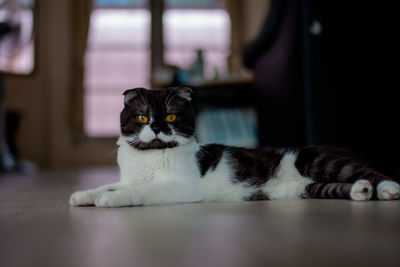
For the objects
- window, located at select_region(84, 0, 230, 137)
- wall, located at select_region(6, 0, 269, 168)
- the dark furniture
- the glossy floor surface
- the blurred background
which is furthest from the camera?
window, located at select_region(84, 0, 230, 137)

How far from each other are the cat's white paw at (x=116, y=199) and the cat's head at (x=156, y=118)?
0.19m

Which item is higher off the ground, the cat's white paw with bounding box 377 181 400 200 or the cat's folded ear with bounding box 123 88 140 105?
the cat's folded ear with bounding box 123 88 140 105

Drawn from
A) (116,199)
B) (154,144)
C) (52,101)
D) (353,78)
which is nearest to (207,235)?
(116,199)

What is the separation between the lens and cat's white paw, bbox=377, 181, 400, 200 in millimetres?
1277

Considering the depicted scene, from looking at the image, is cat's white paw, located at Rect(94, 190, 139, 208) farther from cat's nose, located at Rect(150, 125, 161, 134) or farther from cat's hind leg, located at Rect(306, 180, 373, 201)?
cat's hind leg, located at Rect(306, 180, 373, 201)

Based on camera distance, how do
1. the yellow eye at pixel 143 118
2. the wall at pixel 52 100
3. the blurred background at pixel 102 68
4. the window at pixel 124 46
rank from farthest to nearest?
the window at pixel 124 46
the wall at pixel 52 100
the blurred background at pixel 102 68
the yellow eye at pixel 143 118

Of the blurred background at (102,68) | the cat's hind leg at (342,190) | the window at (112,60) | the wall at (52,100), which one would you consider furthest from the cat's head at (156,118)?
the window at (112,60)

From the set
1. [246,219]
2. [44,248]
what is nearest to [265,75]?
[246,219]

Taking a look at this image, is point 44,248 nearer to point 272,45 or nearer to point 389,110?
point 389,110

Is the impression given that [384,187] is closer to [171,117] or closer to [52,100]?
[171,117]

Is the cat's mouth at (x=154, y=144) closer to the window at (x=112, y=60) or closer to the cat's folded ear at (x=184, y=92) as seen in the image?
the cat's folded ear at (x=184, y=92)

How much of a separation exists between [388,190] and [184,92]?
712 millimetres

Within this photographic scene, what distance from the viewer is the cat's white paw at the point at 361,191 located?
4.23ft

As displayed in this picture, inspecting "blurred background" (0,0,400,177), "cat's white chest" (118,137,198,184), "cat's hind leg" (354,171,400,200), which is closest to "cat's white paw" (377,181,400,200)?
"cat's hind leg" (354,171,400,200)
